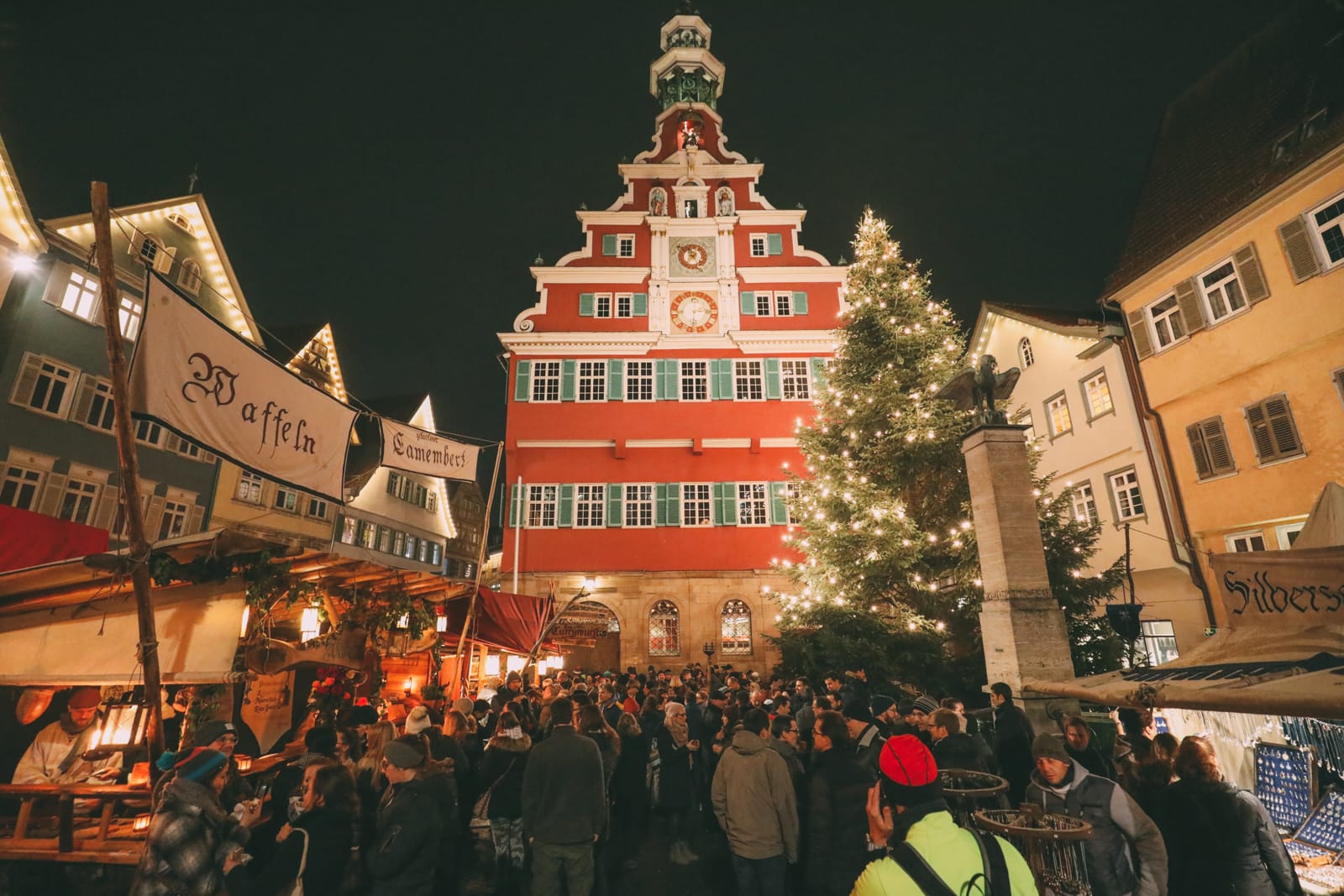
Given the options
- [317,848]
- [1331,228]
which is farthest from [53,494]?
[1331,228]

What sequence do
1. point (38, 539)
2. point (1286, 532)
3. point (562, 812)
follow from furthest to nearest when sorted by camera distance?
point (1286, 532) → point (38, 539) → point (562, 812)

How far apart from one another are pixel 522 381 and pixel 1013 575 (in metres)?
19.4

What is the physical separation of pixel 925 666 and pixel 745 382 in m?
14.4

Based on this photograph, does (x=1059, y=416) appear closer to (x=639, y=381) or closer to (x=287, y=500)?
(x=639, y=381)

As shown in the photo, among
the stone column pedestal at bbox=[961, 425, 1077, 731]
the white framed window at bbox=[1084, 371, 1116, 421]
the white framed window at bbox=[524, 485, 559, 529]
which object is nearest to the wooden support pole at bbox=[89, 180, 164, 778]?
the stone column pedestal at bbox=[961, 425, 1077, 731]

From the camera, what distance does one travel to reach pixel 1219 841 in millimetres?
3969

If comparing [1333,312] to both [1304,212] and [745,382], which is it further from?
[745,382]

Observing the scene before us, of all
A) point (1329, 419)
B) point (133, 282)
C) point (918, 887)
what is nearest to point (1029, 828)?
point (918, 887)

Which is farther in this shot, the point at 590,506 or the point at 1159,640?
the point at 590,506

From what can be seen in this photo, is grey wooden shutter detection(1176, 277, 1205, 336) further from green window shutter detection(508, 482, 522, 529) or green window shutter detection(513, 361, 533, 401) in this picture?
green window shutter detection(508, 482, 522, 529)

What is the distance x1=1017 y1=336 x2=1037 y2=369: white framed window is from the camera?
20.8 metres

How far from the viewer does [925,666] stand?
11.6m

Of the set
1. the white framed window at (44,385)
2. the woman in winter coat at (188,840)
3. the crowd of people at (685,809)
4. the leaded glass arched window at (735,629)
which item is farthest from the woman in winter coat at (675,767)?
the white framed window at (44,385)

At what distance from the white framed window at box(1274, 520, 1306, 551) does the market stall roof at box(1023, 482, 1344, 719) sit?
10.0 metres
